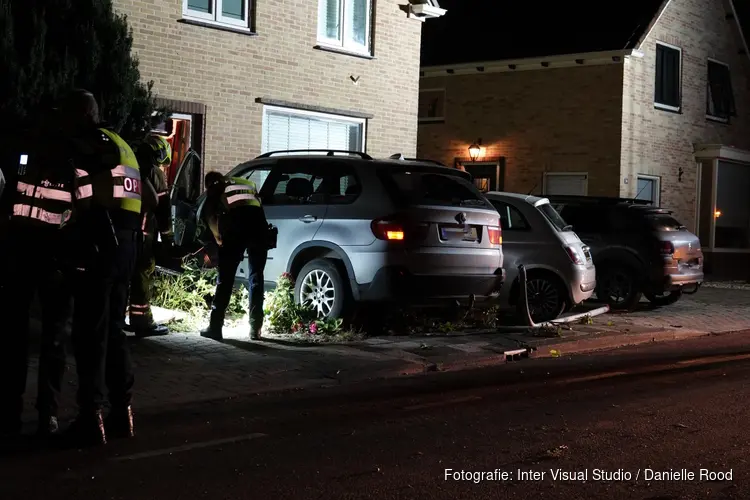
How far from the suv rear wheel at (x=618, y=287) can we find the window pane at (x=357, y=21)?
5.54 m

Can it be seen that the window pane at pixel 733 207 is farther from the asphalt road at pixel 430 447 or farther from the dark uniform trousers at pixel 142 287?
the dark uniform trousers at pixel 142 287

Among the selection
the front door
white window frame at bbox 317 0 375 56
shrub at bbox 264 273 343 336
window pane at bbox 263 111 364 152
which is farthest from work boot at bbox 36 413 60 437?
the front door

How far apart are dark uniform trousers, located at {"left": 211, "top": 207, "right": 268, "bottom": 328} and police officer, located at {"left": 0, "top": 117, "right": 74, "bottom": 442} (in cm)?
379

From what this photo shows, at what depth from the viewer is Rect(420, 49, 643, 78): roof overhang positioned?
2273 centimetres

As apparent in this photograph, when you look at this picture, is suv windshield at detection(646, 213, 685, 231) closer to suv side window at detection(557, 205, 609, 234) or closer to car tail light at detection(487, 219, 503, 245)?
suv side window at detection(557, 205, 609, 234)

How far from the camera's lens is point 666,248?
49.3 feet

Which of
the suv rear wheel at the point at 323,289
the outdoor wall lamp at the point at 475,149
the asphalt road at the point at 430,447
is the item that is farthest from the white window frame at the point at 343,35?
the asphalt road at the point at 430,447

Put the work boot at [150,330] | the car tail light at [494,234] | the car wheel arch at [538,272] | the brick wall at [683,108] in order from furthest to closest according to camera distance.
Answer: the brick wall at [683,108], the car wheel arch at [538,272], the car tail light at [494,234], the work boot at [150,330]

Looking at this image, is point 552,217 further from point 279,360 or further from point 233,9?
point 233,9

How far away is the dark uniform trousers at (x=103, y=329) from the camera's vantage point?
238 inches

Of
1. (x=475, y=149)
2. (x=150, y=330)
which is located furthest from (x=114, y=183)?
(x=475, y=149)

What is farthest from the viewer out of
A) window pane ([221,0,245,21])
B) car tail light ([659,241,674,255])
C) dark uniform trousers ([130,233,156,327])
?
window pane ([221,0,245,21])

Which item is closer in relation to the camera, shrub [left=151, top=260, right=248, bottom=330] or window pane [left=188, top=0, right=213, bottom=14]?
shrub [left=151, top=260, right=248, bottom=330]

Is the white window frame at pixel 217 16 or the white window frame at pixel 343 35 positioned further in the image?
the white window frame at pixel 343 35
